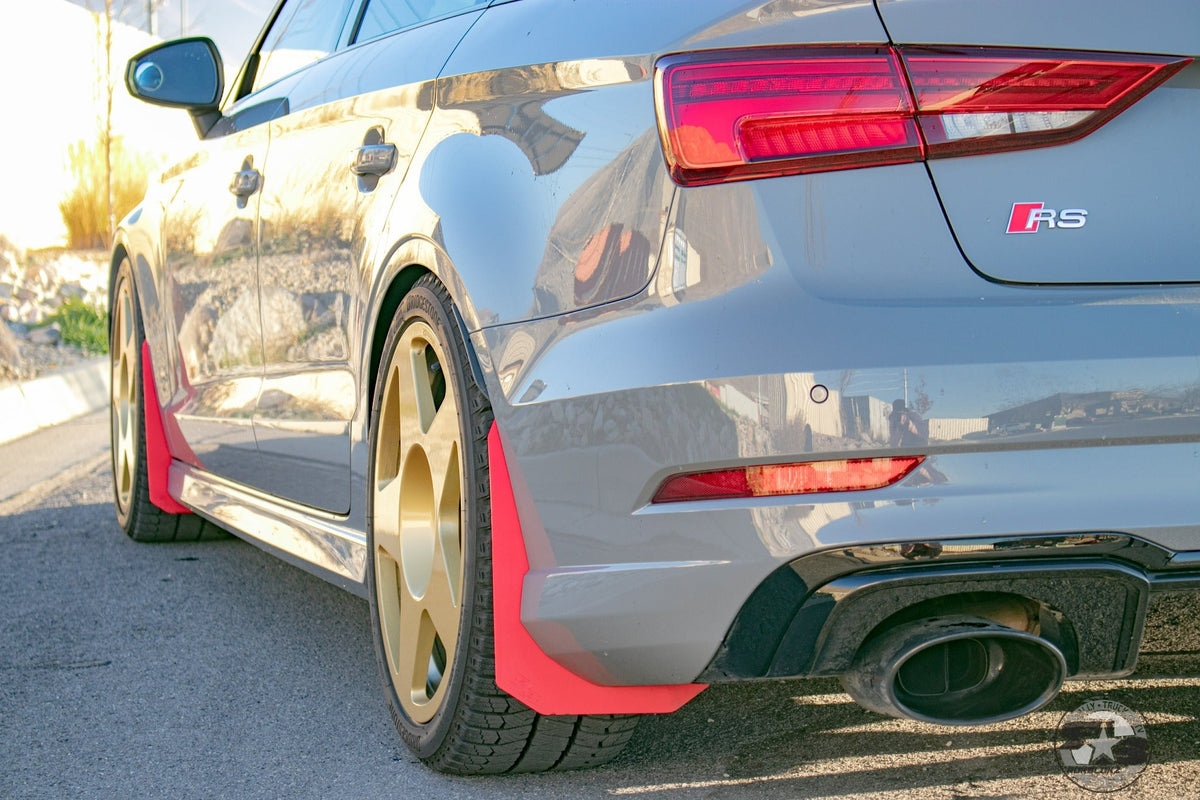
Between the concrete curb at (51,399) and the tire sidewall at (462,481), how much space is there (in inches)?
246

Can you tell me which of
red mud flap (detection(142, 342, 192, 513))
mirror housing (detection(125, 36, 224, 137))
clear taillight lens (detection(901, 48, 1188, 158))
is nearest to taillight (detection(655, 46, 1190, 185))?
clear taillight lens (detection(901, 48, 1188, 158))

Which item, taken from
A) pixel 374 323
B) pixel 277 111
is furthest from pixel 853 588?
pixel 277 111

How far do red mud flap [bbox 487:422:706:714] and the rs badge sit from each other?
0.82 meters

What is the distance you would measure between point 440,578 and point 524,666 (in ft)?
1.26

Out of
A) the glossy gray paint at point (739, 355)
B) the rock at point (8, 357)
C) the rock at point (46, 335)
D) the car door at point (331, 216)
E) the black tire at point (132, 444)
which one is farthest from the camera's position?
the rock at point (46, 335)

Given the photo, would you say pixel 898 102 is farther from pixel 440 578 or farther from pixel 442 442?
pixel 440 578

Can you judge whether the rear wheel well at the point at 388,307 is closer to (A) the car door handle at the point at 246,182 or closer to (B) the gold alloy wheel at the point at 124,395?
(A) the car door handle at the point at 246,182

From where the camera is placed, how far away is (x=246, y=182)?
344cm

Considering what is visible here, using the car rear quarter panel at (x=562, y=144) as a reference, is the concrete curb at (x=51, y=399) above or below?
below

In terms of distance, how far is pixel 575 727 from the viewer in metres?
2.29

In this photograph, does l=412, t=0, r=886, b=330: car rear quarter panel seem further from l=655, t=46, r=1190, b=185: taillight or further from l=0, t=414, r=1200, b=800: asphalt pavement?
l=0, t=414, r=1200, b=800: asphalt pavement

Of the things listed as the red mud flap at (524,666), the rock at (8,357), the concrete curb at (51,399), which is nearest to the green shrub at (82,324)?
the concrete curb at (51,399)

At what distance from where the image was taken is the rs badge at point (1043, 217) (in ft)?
5.86

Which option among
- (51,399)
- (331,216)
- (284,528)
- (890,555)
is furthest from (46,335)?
(890,555)
